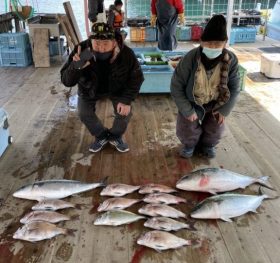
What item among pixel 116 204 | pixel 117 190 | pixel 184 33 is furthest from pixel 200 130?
pixel 184 33

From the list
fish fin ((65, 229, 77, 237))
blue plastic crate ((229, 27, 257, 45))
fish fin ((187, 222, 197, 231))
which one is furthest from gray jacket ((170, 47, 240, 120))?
blue plastic crate ((229, 27, 257, 45))

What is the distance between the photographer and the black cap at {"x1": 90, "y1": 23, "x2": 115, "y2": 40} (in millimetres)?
2540

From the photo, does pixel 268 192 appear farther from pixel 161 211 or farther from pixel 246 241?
pixel 161 211

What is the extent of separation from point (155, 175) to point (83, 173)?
0.60 m

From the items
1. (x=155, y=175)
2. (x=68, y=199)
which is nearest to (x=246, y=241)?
(x=155, y=175)

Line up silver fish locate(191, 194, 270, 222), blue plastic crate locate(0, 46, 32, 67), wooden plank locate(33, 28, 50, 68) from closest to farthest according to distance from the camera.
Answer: silver fish locate(191, 194, 270, 222)
wooden plank locate(33, 28, 50, 68)
blue plastic crate locate(0, 46, 32, 67)

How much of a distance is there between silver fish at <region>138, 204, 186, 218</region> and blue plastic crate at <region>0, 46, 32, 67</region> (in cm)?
502

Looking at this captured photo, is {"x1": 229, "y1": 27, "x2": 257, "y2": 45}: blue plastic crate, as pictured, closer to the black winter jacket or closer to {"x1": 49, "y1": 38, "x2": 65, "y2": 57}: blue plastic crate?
{"x1": 49, "y1": 38, "x2": 65, "y2": 57}: blue plastic crate

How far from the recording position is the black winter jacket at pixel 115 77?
2732mm

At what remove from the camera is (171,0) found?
582 cm

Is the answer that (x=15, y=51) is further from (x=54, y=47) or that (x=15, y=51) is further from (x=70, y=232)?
(x=70, y=232)

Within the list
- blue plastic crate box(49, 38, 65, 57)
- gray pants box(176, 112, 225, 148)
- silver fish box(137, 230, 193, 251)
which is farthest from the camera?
blue plastic crate box(49, 38, 65, 57)

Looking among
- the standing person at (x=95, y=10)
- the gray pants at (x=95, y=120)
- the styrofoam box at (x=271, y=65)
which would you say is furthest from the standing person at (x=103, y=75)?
the styrofoam box at (x=271, y=65)

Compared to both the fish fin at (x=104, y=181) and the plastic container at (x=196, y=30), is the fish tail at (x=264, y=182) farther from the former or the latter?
the plastic container at (x=196, y=30)
